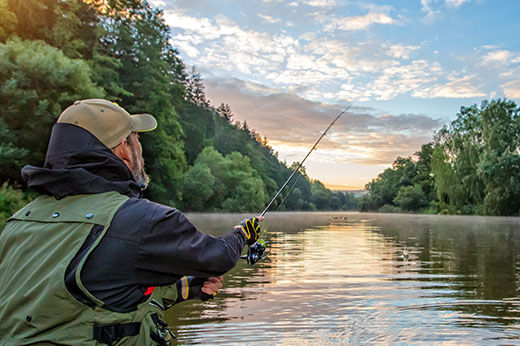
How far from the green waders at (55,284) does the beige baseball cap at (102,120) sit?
336 millimetres

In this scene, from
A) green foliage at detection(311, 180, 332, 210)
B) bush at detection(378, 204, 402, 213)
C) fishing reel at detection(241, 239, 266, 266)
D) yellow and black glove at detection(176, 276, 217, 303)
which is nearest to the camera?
yellow and black glove at detection(176, 276, 217, 303)

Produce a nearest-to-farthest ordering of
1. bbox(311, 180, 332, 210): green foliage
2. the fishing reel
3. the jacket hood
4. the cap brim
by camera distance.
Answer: the jacket hood < the cap brim < the fishing reel < bbox(311, 180, 332, 210): green foliage

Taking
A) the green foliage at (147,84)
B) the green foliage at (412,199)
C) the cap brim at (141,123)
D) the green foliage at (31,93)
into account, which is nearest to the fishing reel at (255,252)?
the cap brim at (141,123)

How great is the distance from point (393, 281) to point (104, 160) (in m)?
7.38

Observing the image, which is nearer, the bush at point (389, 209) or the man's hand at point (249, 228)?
the man's hand at point (249, 228)

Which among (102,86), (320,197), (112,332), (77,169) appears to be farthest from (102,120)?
(320,197)

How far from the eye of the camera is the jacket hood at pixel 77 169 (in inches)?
77.2

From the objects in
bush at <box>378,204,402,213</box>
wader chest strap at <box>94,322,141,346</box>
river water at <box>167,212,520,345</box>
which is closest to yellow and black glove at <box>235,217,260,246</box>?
wader chest strap at <box>94,322,141,346</box>

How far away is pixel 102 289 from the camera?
1.82 m

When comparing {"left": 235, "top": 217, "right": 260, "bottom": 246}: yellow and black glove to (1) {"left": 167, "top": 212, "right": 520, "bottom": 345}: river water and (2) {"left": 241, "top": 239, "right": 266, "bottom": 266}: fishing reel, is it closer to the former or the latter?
(2) {"left": 241, "top": 239, "right": 266, "bottom": 266}: fishing reel

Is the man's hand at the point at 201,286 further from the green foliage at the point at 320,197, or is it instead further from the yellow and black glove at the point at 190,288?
the green foliage at the point at 320,197

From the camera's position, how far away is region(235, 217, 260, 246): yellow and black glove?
8.42 feet

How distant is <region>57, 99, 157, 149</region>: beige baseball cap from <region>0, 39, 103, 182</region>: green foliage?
1609cm

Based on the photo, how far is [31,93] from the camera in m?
17.2
